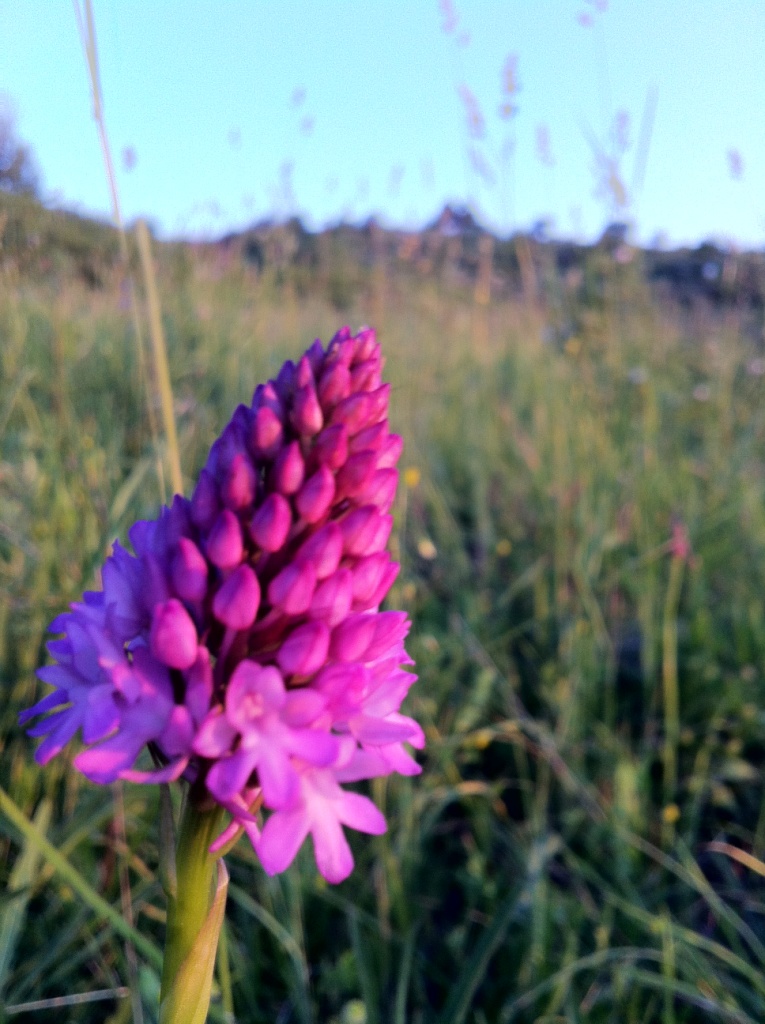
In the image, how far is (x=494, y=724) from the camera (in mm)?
2342

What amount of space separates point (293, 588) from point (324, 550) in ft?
0.17

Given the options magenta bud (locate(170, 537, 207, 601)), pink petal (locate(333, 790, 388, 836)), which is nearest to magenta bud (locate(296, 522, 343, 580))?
magenta bud (locate(170, 537, 207, 601))

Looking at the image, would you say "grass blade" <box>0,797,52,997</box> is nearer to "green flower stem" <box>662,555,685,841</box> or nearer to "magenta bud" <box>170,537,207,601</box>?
"magenta bud" <box>170,537,207,601</box>

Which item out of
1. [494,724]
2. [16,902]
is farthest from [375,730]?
[494,724]

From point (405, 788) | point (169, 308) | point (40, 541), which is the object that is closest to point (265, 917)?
point (405, 788)

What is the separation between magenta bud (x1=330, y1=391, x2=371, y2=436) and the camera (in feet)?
2.85

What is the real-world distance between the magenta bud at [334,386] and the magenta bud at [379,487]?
0.10 meters

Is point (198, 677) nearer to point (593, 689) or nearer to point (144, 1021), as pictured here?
point (144, 1021)

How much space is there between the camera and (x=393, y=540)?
2.37 meters

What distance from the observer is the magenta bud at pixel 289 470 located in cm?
83

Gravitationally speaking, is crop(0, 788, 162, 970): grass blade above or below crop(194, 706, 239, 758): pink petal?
below

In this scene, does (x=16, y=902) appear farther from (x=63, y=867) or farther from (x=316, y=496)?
(x=316, y=496)

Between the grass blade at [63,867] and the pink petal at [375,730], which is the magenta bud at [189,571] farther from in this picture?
the grass blade at [63,867]

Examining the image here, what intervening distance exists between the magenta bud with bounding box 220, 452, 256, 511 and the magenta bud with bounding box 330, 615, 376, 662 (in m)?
0.17
